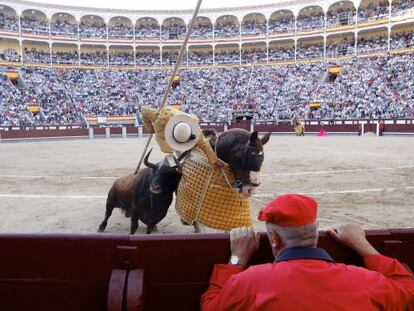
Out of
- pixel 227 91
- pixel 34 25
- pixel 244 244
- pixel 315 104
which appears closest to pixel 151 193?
pixel 244 244

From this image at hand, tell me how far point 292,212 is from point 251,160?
5.34 feet

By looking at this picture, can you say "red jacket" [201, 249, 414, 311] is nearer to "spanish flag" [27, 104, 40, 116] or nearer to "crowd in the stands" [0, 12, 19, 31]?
"spanish flag" [27, 104, 40, 116]

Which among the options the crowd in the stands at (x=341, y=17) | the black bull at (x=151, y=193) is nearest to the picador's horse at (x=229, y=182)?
the black bull at (x=151, y=193)

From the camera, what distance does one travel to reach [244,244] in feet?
5.17

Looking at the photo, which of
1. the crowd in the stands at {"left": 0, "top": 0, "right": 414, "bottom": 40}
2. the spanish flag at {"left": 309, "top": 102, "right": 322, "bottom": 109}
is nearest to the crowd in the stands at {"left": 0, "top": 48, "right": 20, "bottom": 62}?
the crowd in the stands at {"left": 0, "top": 0, "right": 414, "bottom": 40}

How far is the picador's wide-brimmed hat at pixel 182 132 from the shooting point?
3221 millimetres

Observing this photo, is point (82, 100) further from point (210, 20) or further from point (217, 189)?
point (217, 189)

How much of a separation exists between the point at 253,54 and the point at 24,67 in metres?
22.8

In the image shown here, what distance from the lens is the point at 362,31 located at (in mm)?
37812

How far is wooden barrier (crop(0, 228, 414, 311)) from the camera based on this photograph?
163 cm

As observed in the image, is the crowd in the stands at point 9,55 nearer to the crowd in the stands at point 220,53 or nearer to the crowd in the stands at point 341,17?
the crowd in the stands at point 220,53

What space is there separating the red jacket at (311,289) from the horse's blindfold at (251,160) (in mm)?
1607

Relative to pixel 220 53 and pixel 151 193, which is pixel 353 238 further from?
pixel 220 53

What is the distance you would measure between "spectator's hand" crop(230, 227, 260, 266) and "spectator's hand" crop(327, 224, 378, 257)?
315 millimetres
